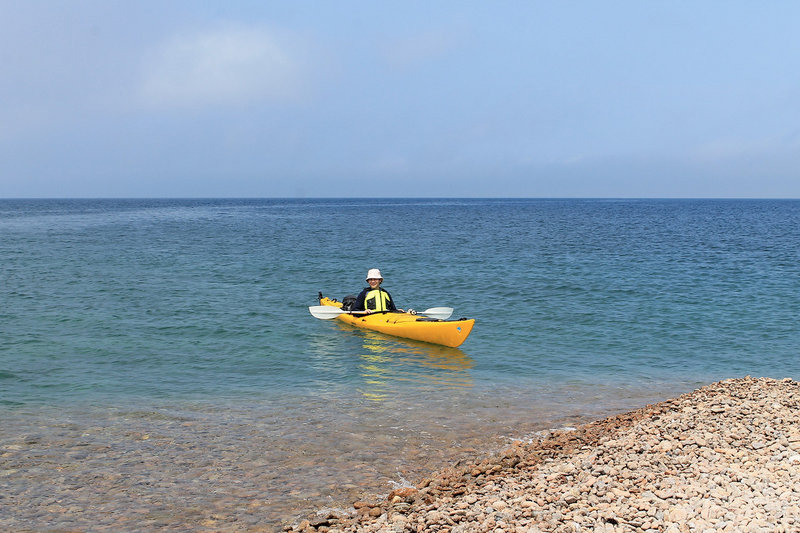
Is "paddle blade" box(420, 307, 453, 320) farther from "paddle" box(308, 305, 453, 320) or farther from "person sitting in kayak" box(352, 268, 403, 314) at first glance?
"person sitting in kayak" box(352, 268, 403, 314)

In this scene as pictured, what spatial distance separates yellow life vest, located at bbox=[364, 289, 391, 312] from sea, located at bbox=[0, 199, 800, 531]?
760 mm

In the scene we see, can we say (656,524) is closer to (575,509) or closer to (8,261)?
(575,509)

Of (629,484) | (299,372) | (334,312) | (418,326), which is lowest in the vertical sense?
(299,372)

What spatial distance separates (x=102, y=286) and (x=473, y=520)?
23433 mm

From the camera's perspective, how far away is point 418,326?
16516mm

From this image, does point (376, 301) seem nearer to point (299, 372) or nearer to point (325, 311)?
point (325, 311)

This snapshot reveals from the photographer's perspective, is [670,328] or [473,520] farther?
[670,328]

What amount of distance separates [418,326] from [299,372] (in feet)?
12.4

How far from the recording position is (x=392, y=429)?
396 inches

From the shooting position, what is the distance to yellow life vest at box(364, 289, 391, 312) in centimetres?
1836

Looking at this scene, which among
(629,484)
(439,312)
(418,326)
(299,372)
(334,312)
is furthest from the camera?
(334,312)

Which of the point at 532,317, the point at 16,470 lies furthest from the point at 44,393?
the point at 532,317

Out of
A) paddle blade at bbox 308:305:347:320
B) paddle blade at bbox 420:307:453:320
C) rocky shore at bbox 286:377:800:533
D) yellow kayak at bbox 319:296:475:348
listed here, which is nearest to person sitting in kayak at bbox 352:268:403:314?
yellow kayak at bbox 319:296:475:348

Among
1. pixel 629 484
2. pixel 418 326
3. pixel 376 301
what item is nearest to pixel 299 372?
pixel 418 326
